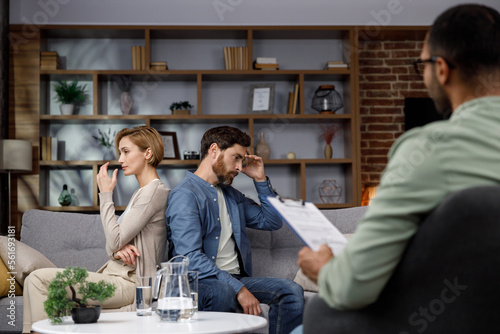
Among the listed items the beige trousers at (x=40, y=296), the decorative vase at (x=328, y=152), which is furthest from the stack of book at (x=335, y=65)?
the beige trousers at (x=40, y=296)

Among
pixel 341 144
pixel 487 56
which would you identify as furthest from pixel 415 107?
pixel 487 56

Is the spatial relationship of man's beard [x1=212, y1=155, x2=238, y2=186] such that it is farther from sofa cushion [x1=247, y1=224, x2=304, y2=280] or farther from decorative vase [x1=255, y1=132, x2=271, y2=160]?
decorative vase [x1=255, y1=132, x2=271, y2=160]

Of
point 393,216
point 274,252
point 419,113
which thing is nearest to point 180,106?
point 419,113

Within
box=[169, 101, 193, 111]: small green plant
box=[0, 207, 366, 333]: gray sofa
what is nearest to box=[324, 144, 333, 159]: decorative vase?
box=[169, 101, 193, 111]: small green plant

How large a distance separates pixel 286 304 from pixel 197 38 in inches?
133

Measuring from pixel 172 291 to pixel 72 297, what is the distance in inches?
13.3

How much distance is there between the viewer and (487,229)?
3.05 ft

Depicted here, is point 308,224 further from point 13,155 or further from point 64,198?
point 64,198

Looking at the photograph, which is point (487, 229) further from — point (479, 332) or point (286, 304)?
point (286, 304)

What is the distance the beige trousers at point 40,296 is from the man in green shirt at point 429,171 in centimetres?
155

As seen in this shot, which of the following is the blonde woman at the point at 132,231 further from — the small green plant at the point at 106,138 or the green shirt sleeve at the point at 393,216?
the small green plant at the point at 106,138

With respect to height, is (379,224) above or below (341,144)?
below

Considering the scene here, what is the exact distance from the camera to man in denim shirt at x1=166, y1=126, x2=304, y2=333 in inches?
97.2

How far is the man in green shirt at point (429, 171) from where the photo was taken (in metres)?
0.95
